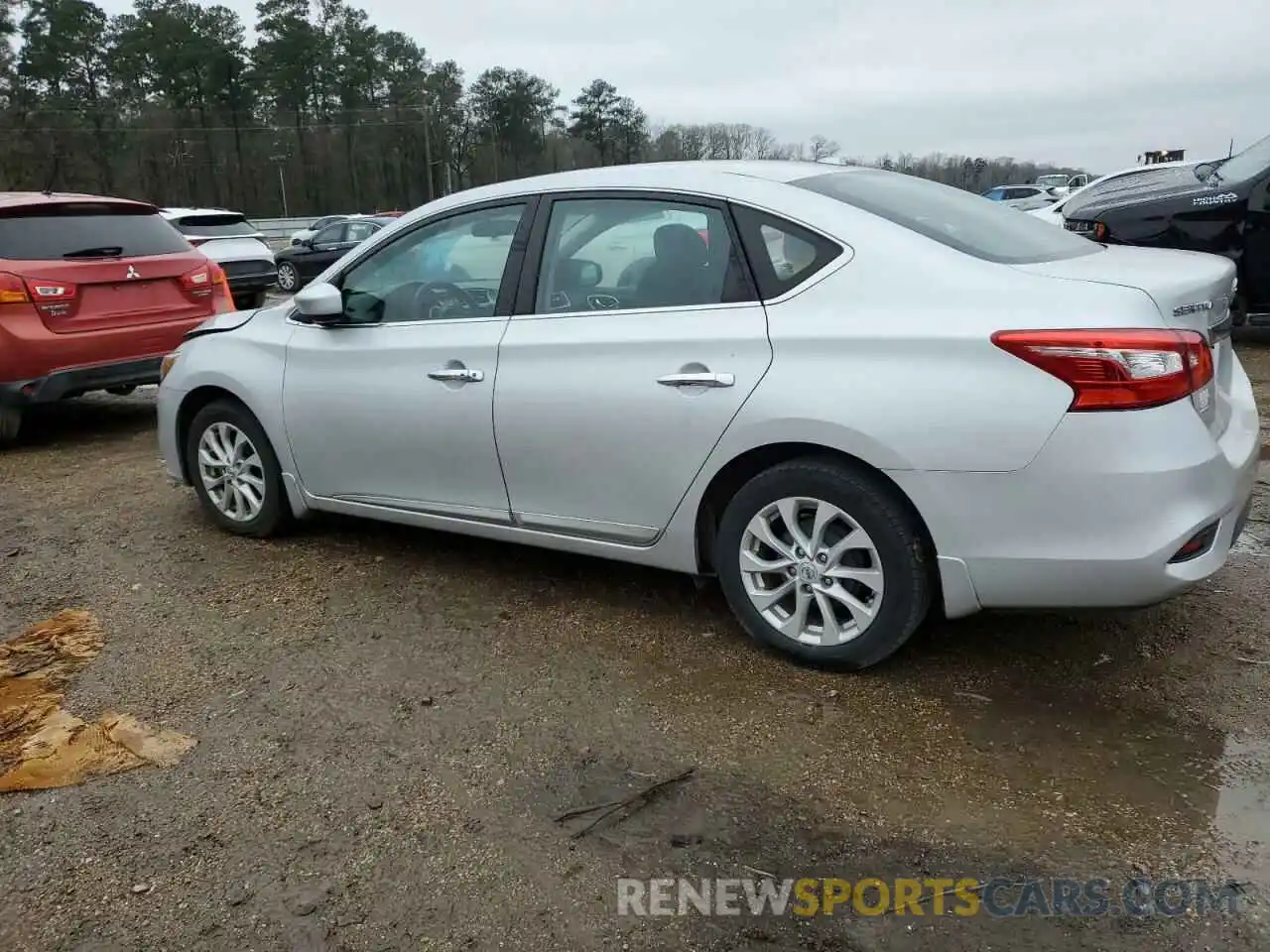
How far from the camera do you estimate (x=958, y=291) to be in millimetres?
2838

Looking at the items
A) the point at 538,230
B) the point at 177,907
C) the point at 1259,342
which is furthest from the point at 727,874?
the point at 1259,342

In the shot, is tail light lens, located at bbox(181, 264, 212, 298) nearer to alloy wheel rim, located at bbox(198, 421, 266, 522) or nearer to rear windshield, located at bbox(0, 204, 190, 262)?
rear windshield, located at bbox(0, 204, 190, 262)

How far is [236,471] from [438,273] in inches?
58.9

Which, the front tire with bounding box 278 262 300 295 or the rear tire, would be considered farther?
the front tire with bounding box 278 262 300 295

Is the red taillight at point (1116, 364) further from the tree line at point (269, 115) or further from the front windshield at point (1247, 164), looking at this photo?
the tree line at point (269, 115)

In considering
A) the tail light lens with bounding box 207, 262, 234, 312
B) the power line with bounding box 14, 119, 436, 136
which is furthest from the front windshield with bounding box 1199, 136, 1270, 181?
the power line with bounding box 14, 119, 436, 136

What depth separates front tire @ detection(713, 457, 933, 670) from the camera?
295 centimetres

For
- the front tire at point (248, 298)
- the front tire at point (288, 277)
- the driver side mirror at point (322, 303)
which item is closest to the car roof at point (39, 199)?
the driver side mirror at point (322, 303)

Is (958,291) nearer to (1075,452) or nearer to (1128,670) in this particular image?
(1075,452)

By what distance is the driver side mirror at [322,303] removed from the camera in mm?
4078

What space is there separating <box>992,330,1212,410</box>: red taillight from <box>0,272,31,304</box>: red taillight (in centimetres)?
616

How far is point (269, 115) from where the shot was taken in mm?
58344

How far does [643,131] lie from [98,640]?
174 ft

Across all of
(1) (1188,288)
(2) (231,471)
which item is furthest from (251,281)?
(1) (1188,288)
